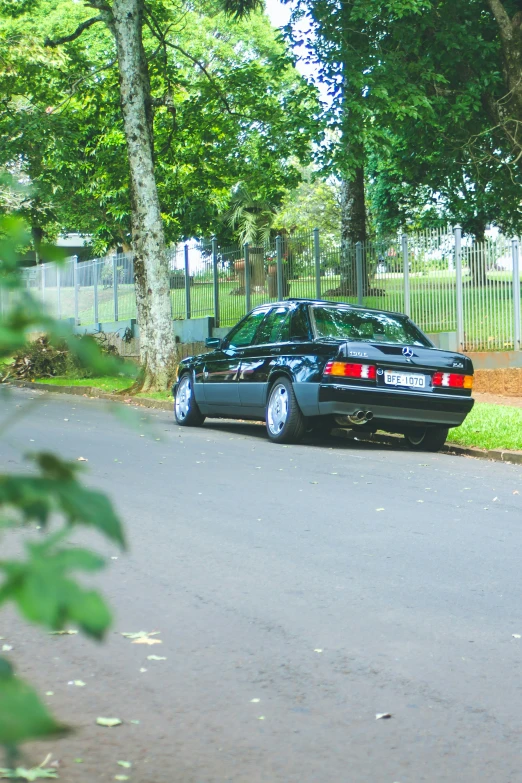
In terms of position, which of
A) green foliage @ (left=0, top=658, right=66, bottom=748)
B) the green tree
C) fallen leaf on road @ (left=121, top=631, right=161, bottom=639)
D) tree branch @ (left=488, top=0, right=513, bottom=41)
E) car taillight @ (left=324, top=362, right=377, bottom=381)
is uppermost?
tree branch @ (left=488, top=0, right=513, bottom=41)

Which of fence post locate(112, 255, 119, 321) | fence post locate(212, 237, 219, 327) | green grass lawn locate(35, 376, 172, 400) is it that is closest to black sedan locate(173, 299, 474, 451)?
green grass lawn locate(35, 376, 172, 400)

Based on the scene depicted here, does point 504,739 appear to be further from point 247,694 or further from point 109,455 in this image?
point 109,455

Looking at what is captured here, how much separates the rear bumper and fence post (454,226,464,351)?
9.74 metres

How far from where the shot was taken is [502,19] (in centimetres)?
2262

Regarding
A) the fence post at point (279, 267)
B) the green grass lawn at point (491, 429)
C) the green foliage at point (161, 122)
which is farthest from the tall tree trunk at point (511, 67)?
the green grass lawn at point (491, 429)

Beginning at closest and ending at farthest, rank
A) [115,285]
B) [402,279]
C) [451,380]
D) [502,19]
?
[451,380]
[502,19]
[402,279]
[115,285]

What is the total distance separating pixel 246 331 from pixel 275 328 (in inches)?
37.3

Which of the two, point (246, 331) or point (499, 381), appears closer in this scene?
point (246, 331)

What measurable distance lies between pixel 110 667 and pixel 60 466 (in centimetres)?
316

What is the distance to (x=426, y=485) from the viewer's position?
33.6ft

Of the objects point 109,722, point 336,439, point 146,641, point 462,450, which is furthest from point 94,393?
point 109,722

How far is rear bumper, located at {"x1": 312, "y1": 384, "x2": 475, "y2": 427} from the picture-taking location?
12.6 metres

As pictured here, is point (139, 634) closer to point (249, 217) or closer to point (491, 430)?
point (491, 430)

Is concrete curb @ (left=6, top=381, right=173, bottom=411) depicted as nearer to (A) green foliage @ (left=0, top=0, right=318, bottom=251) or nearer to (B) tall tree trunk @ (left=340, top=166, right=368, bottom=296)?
(A) green foliage @ (left=0, top=0, right=318, bottom=251)
